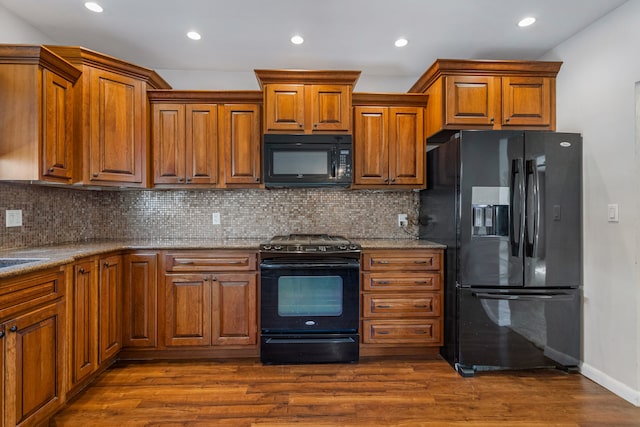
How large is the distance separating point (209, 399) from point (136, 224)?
1920 millimetres

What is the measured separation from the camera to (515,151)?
7.61 ft

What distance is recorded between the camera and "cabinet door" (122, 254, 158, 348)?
97.5 inches

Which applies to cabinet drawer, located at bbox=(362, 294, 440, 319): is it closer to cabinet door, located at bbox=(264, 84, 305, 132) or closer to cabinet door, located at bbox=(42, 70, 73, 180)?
cabinet door, located at bbox=(264, 84, 305, 132)

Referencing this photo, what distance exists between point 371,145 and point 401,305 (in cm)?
146

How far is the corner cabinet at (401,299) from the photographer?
2.57 m

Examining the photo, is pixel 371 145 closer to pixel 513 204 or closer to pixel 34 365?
pixel 513 204

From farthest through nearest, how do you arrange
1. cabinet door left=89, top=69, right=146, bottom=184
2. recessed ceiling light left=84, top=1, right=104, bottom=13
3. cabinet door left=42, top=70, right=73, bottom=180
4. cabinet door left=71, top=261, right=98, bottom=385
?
cabinet door left=89, top=69, right=146, bottom=184 < recessed ceiling light left=84, top=1, right=104, bottom=13 < cabinet door left=42, top=70, right=73, bottom=180 < cabinet door left=71, top=261, right=98, bottom=385

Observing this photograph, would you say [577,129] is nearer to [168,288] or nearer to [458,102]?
[458,102]

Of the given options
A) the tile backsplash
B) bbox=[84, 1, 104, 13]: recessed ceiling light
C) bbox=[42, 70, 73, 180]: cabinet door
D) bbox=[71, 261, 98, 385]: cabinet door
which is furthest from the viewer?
the tile backsplash

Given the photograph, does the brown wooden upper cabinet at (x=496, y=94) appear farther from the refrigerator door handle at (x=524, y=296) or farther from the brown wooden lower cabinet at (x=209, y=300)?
the brown wooden lower cabinet at (x=209, y=300)

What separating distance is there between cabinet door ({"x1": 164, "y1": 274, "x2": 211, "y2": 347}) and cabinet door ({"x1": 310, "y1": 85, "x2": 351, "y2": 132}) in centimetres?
165

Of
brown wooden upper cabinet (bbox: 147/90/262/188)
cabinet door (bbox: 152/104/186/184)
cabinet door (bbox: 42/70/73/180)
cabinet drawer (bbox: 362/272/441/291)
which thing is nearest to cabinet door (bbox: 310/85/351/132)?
brown wooden upper cabinet (bbox: 147/90/262/188)

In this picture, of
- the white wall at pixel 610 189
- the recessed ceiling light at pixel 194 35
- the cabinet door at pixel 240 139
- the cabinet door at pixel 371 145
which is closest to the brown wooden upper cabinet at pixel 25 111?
the recessed ceiling light at pixel 194 35

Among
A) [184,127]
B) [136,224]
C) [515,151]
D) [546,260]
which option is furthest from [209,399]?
[515,151]
